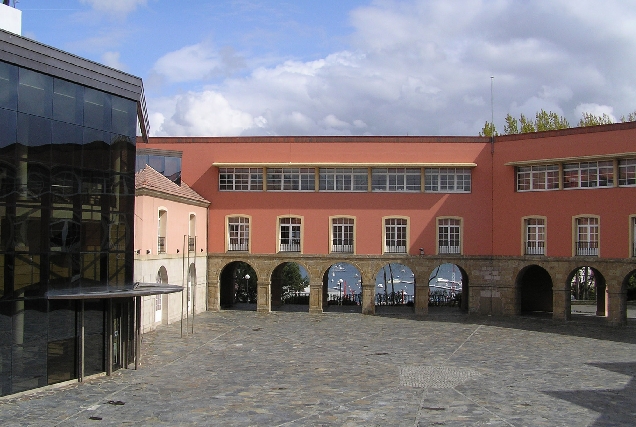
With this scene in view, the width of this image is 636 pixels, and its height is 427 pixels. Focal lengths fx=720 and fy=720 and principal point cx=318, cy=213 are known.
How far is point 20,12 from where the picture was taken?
23125mm

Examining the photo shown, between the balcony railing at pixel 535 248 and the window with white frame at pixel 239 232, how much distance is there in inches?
672

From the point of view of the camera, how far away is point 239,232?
4553 cm

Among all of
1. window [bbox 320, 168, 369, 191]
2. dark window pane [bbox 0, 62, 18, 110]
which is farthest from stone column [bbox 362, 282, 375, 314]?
dark window pane [bbox 0, 62, 18, 110]

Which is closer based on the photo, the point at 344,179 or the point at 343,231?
the point at 343,231

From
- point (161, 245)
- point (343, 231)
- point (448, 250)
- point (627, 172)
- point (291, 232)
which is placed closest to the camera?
point (161, 245)

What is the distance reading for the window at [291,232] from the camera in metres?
45.0

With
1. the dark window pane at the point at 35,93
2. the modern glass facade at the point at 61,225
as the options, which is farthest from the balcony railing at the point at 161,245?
the dark window pane at the point at 35,93

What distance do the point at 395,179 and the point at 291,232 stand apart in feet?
23.8

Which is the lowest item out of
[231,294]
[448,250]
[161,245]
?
[231,294]

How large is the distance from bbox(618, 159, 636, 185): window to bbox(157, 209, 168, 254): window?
2448 cm

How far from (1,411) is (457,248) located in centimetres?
3055

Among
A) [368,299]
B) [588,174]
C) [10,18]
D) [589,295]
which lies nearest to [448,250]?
[368,299]

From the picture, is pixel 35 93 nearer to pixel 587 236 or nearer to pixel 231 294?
pixel 231 294

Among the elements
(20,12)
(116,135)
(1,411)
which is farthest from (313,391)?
(20,12)
